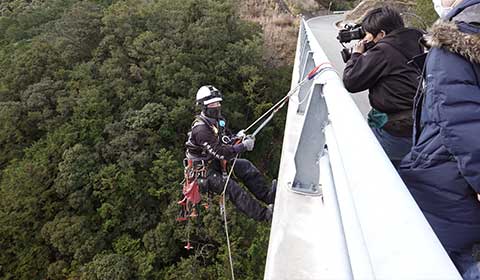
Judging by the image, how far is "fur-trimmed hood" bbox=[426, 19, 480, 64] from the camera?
4.28 ft

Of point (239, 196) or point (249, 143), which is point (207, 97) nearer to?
point (249, 143)

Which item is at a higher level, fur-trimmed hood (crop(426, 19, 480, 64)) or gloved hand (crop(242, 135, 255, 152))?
fur-trimmed hood (crop(426, 19, 480, 64))

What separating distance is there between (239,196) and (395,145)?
2788 millimetres

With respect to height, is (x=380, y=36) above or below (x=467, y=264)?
above

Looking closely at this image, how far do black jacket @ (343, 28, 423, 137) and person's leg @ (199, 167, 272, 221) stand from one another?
2743mm

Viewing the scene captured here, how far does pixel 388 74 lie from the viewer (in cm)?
237

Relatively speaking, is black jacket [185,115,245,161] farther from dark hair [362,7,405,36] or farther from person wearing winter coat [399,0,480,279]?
person wearing winter coat [399,0,480,279]

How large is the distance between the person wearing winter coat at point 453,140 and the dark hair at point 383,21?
1.11 meters

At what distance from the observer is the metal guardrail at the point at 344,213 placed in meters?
0.71

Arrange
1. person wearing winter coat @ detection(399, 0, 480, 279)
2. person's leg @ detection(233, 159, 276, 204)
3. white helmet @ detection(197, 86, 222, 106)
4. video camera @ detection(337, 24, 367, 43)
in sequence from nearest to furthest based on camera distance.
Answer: person wearing winter coat @ detection(399, 0, 480, 279), video camera @ detection(337, 24, 367, 43), white helmet @ detection(197, 86, 222, 106), person's leg @ detection(233, 159, 276, 204)

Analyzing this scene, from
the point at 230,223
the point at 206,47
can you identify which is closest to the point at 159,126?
the point at 206,47

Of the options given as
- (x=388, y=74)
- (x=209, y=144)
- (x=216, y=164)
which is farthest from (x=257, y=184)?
(x=388, y=74)

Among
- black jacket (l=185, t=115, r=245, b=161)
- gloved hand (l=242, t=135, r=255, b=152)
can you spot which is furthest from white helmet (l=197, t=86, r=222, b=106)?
gloved hand (l=242, t=135, r=255, b=152)

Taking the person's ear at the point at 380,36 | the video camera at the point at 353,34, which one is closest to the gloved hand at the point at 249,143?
the video camera at the point at 353,34
